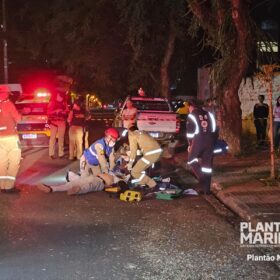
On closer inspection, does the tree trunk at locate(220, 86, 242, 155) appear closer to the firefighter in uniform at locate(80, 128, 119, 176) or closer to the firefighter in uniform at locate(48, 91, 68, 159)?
the firefighter in uniform at locate(48, 91, 68, 159)

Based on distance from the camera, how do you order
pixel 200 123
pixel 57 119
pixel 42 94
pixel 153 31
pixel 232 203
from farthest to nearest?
pixel 153 31 → pixel 42 94 → pixel 57 119 → pixel 200 123 → pixel 232 203

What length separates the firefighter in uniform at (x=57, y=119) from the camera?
48.1ft

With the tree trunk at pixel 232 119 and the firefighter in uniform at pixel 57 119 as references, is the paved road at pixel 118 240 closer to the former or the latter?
the firefighter in uniform at pixel 57 119

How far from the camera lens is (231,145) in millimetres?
14477

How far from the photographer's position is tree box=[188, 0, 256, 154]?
535 inches

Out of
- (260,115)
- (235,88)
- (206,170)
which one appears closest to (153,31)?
(260,115)

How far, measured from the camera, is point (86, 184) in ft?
31.3

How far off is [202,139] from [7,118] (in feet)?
11.9

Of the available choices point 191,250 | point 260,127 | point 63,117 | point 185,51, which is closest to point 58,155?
point 63,117

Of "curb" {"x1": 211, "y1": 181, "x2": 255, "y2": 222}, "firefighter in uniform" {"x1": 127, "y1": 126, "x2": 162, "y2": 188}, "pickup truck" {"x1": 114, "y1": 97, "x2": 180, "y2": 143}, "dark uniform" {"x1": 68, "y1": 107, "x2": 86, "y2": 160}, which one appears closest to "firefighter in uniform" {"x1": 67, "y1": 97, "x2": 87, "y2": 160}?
"dark uniform" {"x1": 68, "y1": 107, "x2": 86, "y2": 160}

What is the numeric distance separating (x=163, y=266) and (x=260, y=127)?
11.3m

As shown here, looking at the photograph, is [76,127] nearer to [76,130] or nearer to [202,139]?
[76,130]

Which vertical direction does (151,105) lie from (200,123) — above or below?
above

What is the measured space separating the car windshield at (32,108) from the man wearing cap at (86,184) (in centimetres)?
691
